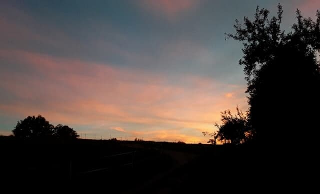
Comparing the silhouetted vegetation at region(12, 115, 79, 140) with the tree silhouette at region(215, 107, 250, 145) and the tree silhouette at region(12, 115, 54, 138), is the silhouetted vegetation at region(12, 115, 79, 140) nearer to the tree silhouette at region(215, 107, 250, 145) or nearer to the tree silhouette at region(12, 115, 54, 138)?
the tree silhouette at region(12, 115, 54, 138)

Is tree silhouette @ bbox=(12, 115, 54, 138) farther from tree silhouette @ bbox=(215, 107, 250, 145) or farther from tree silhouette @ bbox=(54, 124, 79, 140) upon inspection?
tree silhouette @ bbox=(215, 107, 250, 145)

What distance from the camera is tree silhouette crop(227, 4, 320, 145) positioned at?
20078 mm

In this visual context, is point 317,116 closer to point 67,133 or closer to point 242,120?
point 242,120

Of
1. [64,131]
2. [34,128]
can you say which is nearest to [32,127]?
[34,128]

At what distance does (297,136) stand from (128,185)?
12.9 metres

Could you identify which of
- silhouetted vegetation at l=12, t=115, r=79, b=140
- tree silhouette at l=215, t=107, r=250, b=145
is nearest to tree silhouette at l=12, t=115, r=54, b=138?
silhouetted vegetation at l=12, t=115, r=79, b=140

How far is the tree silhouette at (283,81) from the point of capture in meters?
20.1

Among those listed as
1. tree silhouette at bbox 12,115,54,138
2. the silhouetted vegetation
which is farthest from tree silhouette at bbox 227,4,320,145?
tree silhouette at bbox 12,115,54,138

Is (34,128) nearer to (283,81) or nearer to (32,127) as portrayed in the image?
(32,127)

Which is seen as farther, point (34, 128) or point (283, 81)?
point (34, 128)

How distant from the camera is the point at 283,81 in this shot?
22844 millimetres

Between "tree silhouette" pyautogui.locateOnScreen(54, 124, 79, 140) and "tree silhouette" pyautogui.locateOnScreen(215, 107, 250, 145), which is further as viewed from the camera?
"tree silhouette" pyautogui.locateOnScreen(54, 124, 79, 140)

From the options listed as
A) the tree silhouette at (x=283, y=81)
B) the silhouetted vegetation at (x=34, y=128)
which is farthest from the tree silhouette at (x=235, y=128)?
the silhouetted vegetation at (x=34, y=128)

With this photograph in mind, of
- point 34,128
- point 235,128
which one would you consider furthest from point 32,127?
point 235,128
